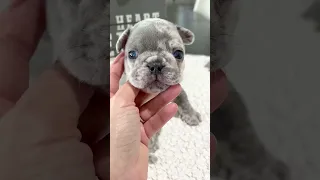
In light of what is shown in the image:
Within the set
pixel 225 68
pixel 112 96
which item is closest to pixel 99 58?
pixel 112 96

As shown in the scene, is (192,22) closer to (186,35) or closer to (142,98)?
(186,35)

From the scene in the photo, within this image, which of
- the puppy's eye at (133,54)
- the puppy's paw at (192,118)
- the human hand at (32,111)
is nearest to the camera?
the human hand at (32,111)

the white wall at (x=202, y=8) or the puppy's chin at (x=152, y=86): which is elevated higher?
the white wall at (x=202, y=8)

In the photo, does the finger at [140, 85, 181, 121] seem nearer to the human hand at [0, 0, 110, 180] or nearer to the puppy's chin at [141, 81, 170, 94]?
the puppy's chin at [141, 81, 170, 94]

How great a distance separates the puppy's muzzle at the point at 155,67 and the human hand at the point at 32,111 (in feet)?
0.38

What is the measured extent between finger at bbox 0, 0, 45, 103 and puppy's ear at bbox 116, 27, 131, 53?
0.14m

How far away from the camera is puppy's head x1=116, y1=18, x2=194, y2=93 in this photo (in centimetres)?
52

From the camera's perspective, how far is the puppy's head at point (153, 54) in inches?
20.6

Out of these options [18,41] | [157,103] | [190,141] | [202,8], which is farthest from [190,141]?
[18,41]

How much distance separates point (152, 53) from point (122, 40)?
59 millimetres

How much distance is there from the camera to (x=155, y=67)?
1.70 feet

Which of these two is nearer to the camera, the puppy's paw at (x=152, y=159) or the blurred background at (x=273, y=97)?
the blurred background at (x=273, y=97)

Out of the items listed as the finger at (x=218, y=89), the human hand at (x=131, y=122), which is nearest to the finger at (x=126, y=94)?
the human hand at (x=131, y=122)

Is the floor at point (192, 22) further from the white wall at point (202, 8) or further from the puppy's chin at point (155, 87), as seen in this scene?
the puppy's chin at point (155, 87)
